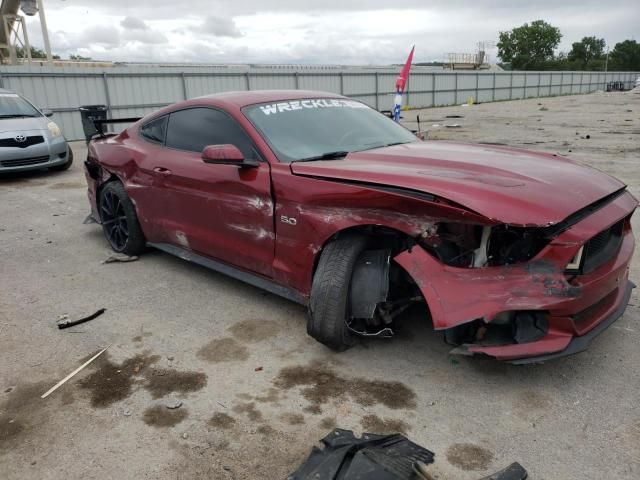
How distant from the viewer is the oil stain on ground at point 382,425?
257cm

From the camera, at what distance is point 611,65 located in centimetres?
11919

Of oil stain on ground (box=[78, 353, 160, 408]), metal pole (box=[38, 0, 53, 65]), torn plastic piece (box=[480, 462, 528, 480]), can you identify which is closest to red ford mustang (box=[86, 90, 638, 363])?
torn plastic piece (box=[480, 462, 528, 480])

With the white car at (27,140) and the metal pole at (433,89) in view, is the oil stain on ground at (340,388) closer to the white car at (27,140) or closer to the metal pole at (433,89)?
the white car at (27,140)

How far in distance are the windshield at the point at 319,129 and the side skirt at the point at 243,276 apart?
0.88 m

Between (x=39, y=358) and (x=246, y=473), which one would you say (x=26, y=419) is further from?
(x=246, y=473)

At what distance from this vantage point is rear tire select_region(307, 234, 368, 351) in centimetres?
305

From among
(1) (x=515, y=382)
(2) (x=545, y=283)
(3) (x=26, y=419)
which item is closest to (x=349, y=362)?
(1) (x=515, y=382)

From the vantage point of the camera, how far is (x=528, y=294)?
2.61 meters

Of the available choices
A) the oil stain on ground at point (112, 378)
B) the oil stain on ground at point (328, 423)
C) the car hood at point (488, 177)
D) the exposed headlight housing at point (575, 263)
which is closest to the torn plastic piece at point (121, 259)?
the oil stain on ground at point (112, 378)

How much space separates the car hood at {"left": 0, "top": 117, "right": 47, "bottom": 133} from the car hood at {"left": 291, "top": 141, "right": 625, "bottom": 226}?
8.10 m

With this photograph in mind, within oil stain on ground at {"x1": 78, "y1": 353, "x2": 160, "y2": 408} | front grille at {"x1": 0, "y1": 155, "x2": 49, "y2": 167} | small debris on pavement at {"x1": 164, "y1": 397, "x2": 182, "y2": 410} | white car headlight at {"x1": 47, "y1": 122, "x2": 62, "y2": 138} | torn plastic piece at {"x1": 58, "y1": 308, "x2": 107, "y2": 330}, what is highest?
white car headlight at {"x1": 47, "y1": 122, "x2": 62, "y2": 138}

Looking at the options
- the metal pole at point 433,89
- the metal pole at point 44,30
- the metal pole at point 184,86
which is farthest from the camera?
the metal pole at point 433,89

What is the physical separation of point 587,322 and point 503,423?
728 mm

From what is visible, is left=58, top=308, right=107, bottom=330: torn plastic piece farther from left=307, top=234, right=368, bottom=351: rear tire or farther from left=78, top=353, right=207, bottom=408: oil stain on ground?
left=307, top=234, right=368, bottom=351: rear tire
